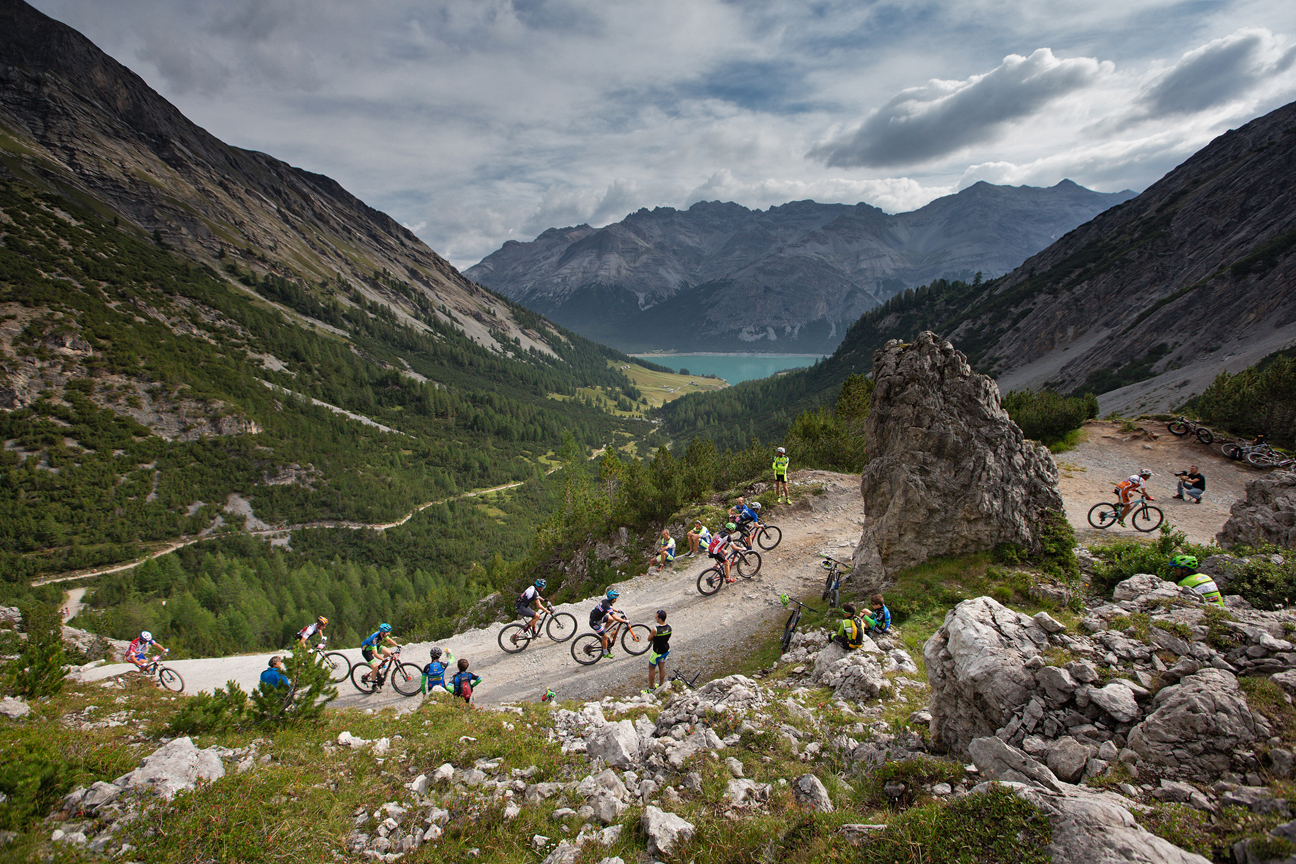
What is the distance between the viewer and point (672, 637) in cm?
1742

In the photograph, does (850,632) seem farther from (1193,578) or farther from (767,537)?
(767,537)

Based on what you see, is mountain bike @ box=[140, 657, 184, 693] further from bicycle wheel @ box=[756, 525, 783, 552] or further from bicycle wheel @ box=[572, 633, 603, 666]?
bicycle wheel @ box=[756, 525, 783, 552]

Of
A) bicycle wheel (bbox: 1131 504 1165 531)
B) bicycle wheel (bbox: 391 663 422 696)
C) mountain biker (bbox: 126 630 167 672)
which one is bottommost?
bicycle wheel (bbox: 1131 504 1165 531)

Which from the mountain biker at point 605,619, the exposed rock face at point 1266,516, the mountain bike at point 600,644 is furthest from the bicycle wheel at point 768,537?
the exposed rock face at point 1266,516

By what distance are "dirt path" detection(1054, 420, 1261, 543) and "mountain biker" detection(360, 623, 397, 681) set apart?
86.8 feet

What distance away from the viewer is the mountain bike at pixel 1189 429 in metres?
27.4

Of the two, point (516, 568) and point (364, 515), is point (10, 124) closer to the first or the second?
point (364, 515)

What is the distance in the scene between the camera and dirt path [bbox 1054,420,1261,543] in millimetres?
20141

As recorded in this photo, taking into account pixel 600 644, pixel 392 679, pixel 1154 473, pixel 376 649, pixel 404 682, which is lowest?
pixel 1154 473

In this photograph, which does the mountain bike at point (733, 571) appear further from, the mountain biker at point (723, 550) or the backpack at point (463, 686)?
the backpack at point (463, 686)

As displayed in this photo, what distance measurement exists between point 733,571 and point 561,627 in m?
7.58

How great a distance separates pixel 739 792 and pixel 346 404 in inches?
7646

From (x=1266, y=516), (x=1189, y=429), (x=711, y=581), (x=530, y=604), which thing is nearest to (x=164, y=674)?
(x=530, y=604)

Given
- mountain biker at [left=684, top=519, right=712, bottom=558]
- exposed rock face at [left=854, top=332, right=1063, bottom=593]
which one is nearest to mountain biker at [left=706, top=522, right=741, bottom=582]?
mountain biker at [left=684, top=519, right=712, bottom=558]
